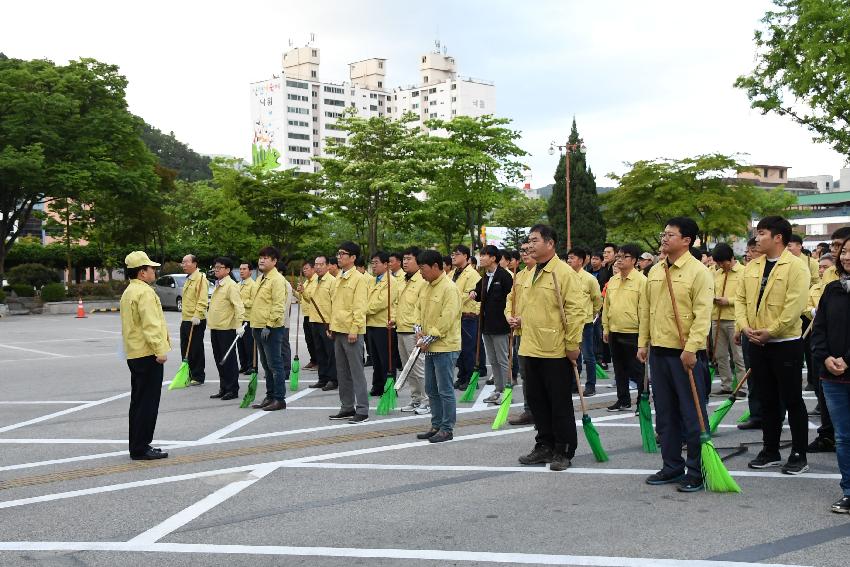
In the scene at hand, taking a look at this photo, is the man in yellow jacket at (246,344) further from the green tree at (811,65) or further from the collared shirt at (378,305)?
the green tree at (811,65)

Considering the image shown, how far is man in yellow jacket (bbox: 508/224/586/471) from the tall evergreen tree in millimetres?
53420

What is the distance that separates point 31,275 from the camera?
1494 inches

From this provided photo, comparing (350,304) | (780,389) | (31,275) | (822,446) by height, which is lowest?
(822,446)

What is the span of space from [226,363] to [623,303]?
5.54 metres

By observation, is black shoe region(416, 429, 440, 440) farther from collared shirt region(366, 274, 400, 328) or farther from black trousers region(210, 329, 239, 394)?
black trousers region(210, 329, 239, 394)

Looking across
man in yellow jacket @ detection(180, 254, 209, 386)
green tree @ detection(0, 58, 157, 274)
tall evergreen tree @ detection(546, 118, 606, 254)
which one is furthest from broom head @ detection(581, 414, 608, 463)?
tall evergreen tree @ detection(546, 118, 606, 254)

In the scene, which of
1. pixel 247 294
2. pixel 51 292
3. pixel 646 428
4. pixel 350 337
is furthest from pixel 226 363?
pixel 51 292

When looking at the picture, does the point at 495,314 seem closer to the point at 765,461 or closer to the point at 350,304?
the point at 350,304

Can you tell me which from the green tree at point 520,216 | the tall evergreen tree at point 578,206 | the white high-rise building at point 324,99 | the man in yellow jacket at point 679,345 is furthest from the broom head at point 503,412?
the white high-rise building at point 324,99

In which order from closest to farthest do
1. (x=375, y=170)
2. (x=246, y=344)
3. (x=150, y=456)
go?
(x=150, y=456)
(x=246, y=344)
(x=375, y=170)

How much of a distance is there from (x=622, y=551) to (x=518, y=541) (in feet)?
2.04

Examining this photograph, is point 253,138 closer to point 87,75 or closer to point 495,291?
point 87,75

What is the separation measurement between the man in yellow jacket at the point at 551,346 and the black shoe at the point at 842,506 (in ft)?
6.72

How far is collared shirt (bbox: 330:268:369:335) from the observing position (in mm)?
9086
